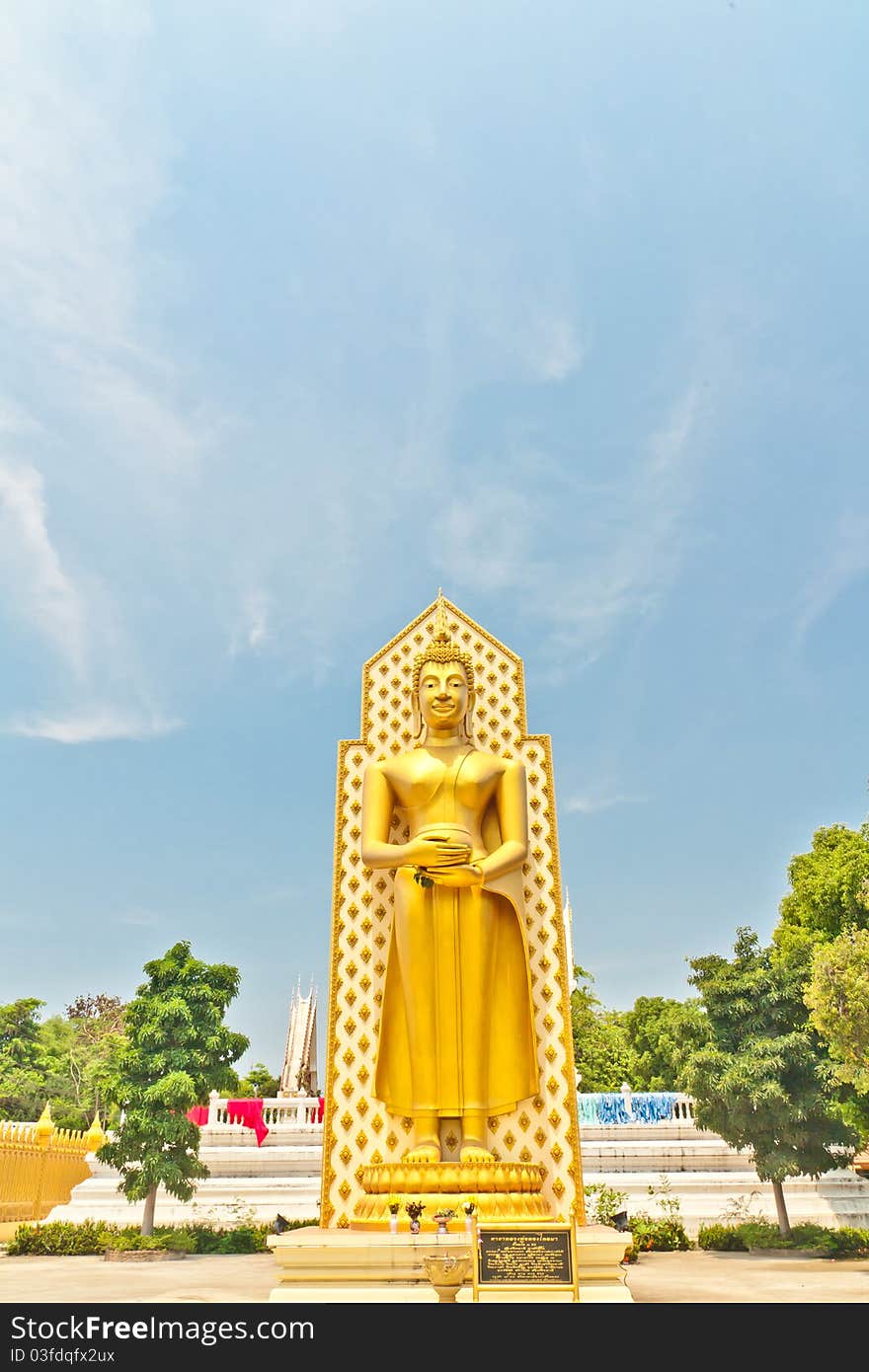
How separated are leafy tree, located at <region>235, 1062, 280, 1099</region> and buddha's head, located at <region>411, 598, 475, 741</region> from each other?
1526 inches

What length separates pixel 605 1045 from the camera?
123 feet

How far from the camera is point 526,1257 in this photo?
231 inches

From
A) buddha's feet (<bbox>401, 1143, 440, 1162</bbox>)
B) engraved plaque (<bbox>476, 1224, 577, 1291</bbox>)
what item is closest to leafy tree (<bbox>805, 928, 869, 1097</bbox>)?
buddha's feet (<bbox>401, 1143, 440, 1162</bbox>)

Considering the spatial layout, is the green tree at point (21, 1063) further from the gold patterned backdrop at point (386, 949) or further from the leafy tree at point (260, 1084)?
the gold patterned backdrop at point (386, 949)

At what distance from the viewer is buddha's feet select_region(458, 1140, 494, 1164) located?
25.5 feet

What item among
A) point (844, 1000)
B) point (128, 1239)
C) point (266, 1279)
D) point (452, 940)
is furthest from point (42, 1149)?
point (844, 1000)

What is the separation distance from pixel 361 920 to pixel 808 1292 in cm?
615

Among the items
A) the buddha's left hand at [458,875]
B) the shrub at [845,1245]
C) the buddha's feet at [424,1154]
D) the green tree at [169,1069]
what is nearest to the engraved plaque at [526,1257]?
the buddha's feet at [424,1154]

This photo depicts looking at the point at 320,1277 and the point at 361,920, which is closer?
the point at 320,1277

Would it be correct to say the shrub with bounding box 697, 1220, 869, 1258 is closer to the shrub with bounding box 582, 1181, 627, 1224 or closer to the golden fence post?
the shrub with bounding box 582, 1181, 627, 1224

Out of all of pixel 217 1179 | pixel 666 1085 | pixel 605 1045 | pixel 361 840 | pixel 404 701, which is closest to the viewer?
pixel 361 840
